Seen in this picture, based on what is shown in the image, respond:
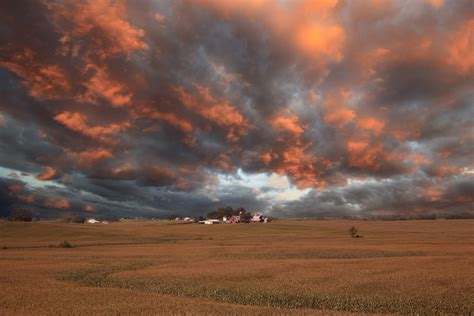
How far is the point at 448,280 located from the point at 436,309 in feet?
34.6

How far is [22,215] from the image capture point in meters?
183

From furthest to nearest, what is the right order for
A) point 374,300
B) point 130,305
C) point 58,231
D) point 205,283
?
point 58,231 → point 205,283 → point 374,300 → point 130,305

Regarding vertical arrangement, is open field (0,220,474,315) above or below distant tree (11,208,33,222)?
below

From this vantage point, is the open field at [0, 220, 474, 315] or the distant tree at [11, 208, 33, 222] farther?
the distant tree at [11, 208, 33, 222]

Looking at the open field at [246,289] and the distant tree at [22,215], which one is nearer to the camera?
the open field at [246,289]

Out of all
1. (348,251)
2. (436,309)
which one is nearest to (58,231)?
(348,251)

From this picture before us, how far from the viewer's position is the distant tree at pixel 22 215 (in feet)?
594

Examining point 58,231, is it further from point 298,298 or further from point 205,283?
point 298,298

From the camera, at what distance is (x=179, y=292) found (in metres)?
31.2

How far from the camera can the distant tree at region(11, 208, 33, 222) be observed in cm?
18100

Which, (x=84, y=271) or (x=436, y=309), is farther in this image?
(x=84, y=271)

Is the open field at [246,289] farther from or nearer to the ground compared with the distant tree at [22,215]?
nearer to the ground

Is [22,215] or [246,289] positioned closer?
[246,289]

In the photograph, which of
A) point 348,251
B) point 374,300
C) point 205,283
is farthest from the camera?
point 348,251
